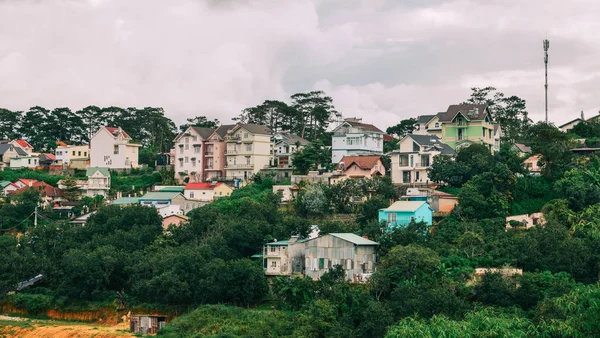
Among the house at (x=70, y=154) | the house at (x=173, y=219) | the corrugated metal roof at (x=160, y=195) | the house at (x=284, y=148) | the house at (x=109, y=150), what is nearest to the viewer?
the house at (x=173, y=219)

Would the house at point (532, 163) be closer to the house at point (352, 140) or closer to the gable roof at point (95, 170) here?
the house at point (352, 140)

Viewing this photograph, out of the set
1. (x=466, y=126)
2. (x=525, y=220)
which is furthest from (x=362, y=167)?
(x=525, y=220)

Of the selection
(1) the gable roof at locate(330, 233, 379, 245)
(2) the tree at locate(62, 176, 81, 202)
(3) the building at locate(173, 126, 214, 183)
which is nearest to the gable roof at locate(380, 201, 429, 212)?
(1) the gable roof at locate(330, 233, 379, 245)

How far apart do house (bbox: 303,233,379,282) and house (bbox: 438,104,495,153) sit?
16.9 metres

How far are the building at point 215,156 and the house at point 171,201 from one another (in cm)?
683

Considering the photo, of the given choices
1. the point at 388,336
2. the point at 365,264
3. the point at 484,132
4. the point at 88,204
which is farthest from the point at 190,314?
the point at 484,132

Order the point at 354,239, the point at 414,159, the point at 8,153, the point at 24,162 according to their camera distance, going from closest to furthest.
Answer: the point at 354,239 < the point at 414,159 < the point at 24,162 < the point at 8,153

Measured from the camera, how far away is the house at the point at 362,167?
162 feet

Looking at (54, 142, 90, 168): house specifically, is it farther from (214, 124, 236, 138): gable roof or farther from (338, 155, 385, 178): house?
(338, 155, 385, 178): house

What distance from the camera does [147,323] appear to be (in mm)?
36000

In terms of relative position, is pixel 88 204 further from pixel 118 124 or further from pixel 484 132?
pixel 484 132

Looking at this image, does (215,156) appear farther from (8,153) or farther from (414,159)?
(8,153)

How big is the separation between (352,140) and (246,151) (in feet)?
28.5

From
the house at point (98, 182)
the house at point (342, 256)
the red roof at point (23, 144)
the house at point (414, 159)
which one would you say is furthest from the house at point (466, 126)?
the red roof at point (23, 144)
